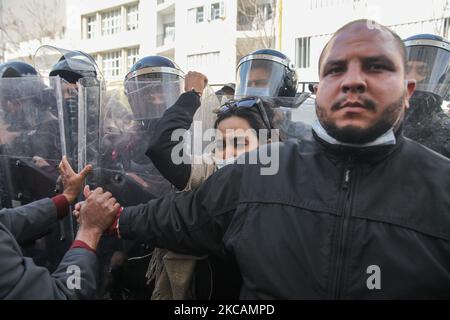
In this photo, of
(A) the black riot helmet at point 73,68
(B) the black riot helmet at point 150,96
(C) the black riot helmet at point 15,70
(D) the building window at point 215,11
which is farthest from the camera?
(D) the building window at point 215,11

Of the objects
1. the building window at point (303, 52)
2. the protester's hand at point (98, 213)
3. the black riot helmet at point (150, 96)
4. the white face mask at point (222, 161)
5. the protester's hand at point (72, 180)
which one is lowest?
the protester's hand at point (98, 213)

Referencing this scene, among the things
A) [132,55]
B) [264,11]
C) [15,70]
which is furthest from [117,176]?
[132,55]

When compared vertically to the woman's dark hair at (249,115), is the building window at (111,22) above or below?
above

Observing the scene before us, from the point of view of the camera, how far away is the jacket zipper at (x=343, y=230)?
120 cm

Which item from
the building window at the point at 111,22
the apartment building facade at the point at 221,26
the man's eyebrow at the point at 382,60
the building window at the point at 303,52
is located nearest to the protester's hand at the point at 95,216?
the man's eyebrow at the point at 382,60

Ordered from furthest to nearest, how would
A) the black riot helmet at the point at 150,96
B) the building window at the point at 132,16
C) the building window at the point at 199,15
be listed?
the building window at the point at 132,16 → the building window at the point at 199,15 → the black riot helmet at the point at 150,96

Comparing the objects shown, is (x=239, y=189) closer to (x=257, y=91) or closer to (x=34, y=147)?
(x=34, y=147)

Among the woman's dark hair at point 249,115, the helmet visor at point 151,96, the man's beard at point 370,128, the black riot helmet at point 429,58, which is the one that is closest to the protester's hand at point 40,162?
the helmet visor at point 151,96

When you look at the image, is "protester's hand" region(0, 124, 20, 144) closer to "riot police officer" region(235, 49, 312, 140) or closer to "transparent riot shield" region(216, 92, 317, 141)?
"transparent riot shield" region(216, 92, 317, 141)

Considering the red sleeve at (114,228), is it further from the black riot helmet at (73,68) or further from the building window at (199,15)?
the building window at (199,15)

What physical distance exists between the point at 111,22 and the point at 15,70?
30573 mm

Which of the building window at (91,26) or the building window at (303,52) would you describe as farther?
the building window at (91,26)

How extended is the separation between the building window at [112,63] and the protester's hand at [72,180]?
28943mm

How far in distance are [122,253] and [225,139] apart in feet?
2.58
